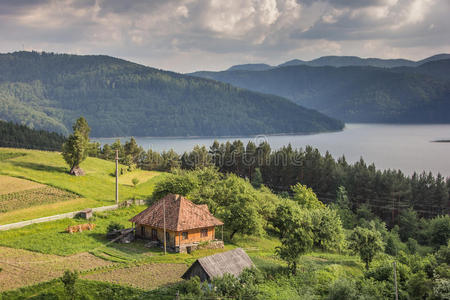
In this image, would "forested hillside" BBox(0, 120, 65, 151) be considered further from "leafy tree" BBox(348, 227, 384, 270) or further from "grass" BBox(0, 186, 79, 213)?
"leafy tree" BBox(348, 227, 384, 270)

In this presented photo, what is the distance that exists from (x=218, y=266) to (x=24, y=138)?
10659 cm

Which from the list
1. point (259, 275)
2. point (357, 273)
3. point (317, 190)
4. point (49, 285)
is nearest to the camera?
point (49, 285)

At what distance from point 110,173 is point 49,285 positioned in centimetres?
5242

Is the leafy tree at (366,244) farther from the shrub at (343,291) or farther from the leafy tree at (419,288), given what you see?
the shrub at (343,291)

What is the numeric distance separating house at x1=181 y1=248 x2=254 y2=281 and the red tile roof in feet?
31.6

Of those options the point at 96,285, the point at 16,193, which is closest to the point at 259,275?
the point at 96,285

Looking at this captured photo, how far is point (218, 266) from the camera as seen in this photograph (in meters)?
29.9

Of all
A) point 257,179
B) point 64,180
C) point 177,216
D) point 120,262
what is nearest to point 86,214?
point 177,216

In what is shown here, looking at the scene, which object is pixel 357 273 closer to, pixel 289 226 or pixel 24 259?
pixel 289 226

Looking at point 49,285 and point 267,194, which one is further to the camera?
point 267,194

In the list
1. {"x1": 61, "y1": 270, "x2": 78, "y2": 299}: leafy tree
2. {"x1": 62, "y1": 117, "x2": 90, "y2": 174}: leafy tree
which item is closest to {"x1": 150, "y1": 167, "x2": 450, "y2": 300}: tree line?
{"x1": 61, "y1": 270, "x2": 78, "y2": 299}: leafy tree

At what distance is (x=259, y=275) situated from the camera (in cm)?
3073

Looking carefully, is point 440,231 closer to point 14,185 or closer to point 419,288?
point 419,288

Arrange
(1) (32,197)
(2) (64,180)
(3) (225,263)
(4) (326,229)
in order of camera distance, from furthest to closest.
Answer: (2) (64,180) → (1) (32,197) → (4) (326,229) → (3) (225,263)
